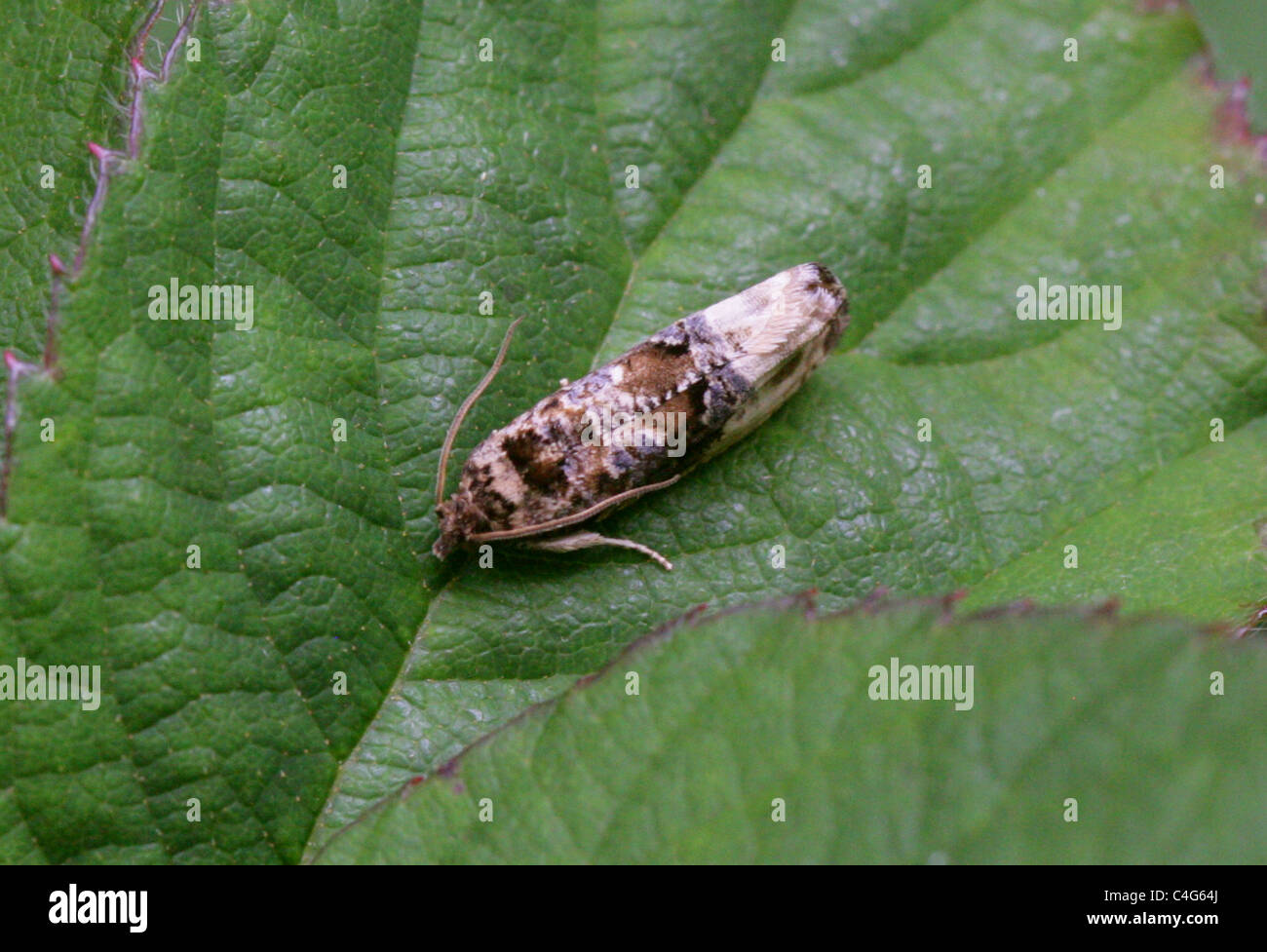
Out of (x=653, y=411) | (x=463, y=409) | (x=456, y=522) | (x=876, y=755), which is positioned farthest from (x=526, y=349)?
(x=876, y=755)

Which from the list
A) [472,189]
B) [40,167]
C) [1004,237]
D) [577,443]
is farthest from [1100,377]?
[40,167]

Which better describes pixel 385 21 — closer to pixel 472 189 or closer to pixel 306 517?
pixel 472 189

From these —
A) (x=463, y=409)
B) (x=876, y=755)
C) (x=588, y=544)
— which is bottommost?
(x=876, y=755)

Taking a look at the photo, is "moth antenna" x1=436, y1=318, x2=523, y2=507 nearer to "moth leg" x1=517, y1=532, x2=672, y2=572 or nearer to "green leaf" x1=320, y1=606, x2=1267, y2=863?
"moth leg" x1=517, y1=532, x2=672, y2=572

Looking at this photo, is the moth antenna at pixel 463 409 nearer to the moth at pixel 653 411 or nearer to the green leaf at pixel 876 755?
the moth at pixel 653 411

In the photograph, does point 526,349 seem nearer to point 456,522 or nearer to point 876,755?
point 456,522

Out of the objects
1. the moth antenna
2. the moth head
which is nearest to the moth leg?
the moth head
